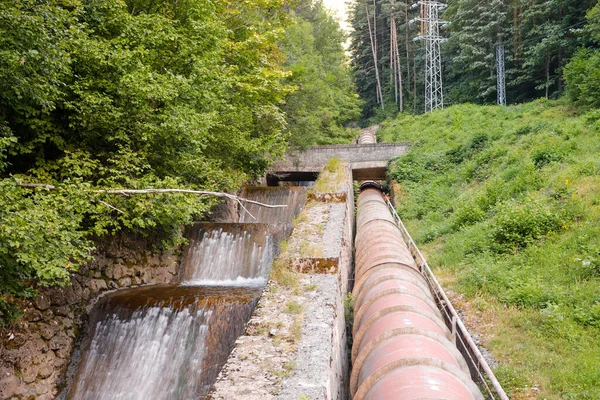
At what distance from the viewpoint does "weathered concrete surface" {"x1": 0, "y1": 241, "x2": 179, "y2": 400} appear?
21.1 ft

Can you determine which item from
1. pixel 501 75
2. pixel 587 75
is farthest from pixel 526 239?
pixel 501 75

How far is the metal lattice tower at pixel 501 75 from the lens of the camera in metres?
23.9

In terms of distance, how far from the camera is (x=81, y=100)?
6.79 metres

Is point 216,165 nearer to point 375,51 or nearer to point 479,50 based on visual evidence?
point 479,50

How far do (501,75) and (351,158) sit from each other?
1344 cm

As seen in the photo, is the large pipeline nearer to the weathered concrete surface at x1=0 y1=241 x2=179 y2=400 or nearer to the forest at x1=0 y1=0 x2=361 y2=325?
the forest at x1=0 y1=0 x2=361 y2=325

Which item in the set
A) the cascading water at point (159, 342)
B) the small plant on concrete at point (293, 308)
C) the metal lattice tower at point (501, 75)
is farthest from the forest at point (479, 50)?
the cascading water at point (159, 342)

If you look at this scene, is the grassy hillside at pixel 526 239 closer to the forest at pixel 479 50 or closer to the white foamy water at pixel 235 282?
the white foamy water at pixel 235 282

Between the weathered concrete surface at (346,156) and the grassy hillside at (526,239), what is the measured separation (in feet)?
7.17

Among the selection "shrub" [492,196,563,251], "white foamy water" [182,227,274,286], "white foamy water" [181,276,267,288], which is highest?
"shrub" [492,196,563,251]

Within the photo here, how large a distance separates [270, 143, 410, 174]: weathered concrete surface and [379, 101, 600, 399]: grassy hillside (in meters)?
2.19

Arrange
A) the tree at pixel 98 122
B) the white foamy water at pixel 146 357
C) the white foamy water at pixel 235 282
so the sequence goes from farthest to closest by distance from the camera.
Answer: the white foamy water at pixel 235 282 → the white foamy water at pixel 146 357 → the tree at pixel 98 122

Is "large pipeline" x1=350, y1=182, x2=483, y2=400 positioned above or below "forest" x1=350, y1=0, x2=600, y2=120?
below

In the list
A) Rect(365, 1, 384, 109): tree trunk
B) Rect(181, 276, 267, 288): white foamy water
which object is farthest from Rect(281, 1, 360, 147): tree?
Rect(181, 276, 267, 288): white foamy water
